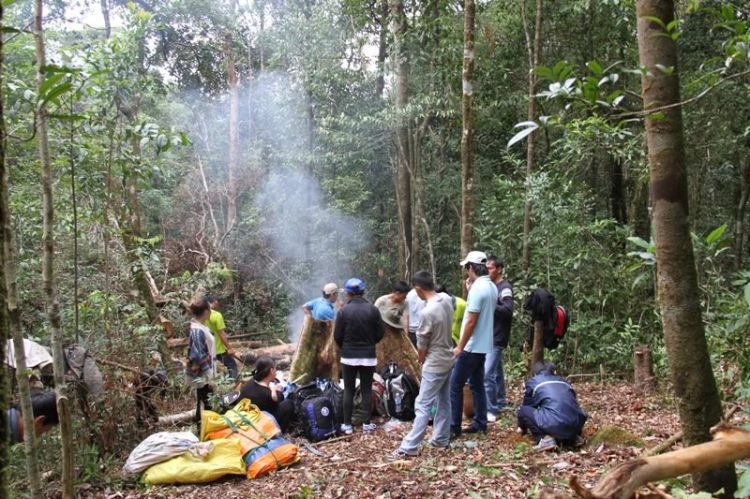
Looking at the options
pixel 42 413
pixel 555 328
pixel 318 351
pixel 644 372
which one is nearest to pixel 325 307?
pixel 318 351

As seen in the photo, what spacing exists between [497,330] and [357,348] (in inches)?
63.7

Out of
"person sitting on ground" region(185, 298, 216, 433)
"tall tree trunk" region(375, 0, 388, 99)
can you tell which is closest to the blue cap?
"person sitting on ground" region(185, 298, 216, 433)

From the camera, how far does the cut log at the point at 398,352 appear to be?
Result: 7.48 meters

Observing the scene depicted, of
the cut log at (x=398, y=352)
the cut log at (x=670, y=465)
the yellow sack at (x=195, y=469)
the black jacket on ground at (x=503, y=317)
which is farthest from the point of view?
the cut log at (x=398, y=352)

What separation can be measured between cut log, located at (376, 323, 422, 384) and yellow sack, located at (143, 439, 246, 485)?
290 cm

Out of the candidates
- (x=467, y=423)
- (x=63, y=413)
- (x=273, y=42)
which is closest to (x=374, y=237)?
(x=273, y=42)

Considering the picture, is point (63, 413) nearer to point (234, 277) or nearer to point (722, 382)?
point (722, 382)

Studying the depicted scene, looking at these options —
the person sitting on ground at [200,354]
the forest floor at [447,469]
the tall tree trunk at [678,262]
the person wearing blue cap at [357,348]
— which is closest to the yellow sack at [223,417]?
the forest floor at [447,469]

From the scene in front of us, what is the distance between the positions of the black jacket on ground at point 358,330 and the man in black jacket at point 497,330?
4.37 feet

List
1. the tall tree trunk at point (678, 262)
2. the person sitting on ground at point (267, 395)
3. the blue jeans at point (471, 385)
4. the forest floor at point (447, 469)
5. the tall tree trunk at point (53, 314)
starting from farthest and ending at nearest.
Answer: the person sitting on ground at point (267, 395), the blue jeans at point (471, 385), the forest floor at point (447, 469), the tall tree trunk at point (53, 314), the tall tree trunk at point (678, 262)

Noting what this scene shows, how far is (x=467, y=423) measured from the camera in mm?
6281

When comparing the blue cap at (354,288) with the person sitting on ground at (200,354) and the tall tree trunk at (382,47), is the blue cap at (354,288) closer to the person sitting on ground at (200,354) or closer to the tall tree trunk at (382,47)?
the person sitting on ground at (200,354)

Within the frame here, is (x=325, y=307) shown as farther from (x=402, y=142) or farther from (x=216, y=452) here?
(x=402, y=142)

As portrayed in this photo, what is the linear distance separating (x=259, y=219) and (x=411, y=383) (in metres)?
11.9
